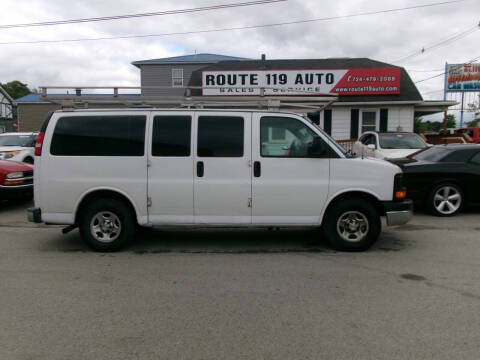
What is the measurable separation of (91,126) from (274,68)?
15060mm

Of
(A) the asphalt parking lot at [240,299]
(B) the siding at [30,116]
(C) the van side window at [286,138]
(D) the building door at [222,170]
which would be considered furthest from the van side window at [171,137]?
(B) the siding at [30,116]

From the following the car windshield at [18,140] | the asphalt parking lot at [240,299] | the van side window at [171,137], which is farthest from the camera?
the car windshield at [18,140]

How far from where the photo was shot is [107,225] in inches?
236

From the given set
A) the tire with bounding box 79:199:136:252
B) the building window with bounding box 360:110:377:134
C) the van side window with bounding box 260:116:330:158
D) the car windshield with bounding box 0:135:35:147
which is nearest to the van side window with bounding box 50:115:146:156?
the tire with bounding box 79:199:136:252

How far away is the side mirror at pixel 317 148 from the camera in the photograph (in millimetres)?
5750

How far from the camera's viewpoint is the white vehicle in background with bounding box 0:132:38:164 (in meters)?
11.4

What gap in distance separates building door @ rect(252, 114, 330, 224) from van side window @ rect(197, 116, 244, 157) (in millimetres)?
228

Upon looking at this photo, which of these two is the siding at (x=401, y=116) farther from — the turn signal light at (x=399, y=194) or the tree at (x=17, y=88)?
the tree at (x=17, y=88)

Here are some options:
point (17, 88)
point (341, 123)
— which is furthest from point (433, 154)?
point (17, 88)

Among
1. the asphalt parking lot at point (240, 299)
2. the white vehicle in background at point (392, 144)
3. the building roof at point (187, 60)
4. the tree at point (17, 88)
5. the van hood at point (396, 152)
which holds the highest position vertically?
the tree at point (17, 88)

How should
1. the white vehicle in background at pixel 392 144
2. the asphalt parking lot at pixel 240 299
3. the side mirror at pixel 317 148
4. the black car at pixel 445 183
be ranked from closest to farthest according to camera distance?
the asphalt parking lot at pixel 240 299 < the side mirror at pixel 317 148 < the black car at pixel 445 183 < the white vehicle in background at pixel 392 144

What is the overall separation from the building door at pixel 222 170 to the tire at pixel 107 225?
1050 millimetres

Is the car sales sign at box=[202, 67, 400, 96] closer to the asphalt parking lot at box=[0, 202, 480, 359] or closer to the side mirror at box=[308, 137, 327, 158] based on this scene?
the asphalt parking lot at box=[0, 202, 480, 359]

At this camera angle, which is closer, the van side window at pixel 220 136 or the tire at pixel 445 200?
the van side window at pixel 220 136
